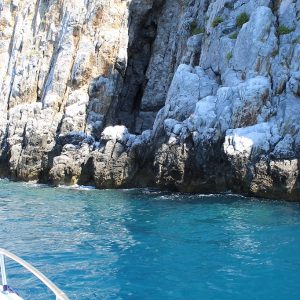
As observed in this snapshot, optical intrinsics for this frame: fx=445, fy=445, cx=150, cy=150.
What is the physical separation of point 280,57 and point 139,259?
18.2m

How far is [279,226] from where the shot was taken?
17078mm

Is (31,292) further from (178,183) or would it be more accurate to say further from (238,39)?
(238,39)

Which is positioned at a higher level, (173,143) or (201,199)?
(173,143)

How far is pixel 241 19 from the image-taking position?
31484mm

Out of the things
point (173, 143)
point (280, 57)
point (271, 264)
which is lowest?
point (271, 264)

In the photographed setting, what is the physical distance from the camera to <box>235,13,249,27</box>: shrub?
3127cm

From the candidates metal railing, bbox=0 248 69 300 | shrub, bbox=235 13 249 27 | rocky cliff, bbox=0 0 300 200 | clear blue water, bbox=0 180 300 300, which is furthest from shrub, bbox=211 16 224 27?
metal railing, bbox=0 248 69 300

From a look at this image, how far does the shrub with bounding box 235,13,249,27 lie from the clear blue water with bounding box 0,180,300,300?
13.4 metres

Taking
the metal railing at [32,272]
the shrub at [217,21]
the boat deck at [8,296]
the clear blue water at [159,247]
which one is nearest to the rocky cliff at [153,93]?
the shrub at [217,21]

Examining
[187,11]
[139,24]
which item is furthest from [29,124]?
[187,11]

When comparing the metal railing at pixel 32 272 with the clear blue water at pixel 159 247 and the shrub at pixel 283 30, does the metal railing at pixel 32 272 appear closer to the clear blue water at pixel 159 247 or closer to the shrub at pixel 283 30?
the clear blue water at pixel 159 247

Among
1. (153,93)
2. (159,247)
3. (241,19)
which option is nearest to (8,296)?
(159,247)

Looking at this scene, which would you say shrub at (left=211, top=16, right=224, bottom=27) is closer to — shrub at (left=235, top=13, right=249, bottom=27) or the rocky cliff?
the rocky cliff

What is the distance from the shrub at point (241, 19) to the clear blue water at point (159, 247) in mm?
13367
